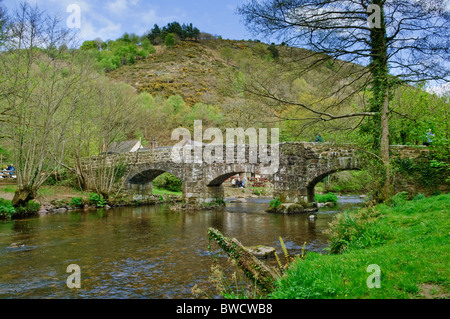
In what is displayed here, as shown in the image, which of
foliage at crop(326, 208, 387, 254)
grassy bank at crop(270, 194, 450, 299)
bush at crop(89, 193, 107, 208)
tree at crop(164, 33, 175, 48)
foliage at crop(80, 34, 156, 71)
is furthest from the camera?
tree at crop(164, 33, 175, 48)

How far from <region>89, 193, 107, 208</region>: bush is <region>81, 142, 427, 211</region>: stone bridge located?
102 inches

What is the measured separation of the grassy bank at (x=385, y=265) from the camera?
3.92m

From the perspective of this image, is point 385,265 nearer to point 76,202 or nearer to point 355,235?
point 355,235

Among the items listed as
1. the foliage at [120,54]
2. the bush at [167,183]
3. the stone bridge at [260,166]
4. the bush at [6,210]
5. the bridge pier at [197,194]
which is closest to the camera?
the bush at [6,210]

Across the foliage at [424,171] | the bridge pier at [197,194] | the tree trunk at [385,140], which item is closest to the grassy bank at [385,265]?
the tree trunk at [385,140]

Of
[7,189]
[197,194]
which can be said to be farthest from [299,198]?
[7,189]

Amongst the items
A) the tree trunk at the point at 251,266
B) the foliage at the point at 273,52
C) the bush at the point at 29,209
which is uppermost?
the foliage at the point at 273,52

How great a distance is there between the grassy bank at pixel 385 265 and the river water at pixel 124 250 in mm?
1711

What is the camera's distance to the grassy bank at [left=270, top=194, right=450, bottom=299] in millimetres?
3922

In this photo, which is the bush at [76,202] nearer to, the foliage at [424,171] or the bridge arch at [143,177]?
the bridge arch at [143,177]

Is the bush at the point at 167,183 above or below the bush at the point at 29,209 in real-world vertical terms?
above

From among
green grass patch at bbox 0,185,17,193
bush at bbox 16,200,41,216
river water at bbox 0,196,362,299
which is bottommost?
river water at bbox 0,196,362,299

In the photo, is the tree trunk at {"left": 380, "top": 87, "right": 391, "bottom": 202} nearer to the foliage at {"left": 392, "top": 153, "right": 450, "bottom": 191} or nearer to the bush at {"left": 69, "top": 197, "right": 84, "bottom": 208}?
the foliage at {"left": 392, "top": 153, "right": 450, "bottom": 191}

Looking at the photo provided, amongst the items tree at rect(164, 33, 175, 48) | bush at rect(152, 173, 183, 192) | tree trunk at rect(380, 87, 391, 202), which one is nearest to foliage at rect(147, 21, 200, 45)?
tree at rect(164, 33, 175, 48)
